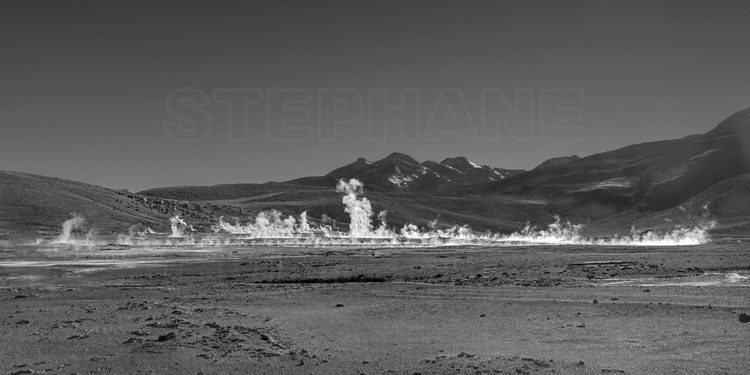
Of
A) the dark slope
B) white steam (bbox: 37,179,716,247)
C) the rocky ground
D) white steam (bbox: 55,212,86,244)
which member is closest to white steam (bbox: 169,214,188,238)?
white steam (bbox: 37,179,716,247)

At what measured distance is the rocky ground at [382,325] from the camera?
52.2 ft

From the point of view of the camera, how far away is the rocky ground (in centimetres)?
1590

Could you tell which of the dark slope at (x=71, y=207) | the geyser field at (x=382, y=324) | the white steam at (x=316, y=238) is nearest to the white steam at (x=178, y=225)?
the white steam at (x=316, y=238)

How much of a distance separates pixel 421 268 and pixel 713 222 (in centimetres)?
17648

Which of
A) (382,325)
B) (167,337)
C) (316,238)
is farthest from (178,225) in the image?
(167,337)

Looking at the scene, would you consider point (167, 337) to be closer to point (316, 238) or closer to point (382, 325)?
point (382, 325)

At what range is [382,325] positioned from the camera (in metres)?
21.8

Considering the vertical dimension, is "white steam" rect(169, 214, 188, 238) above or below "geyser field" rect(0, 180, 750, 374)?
above

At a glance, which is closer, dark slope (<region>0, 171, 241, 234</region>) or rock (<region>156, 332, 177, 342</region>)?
rock (<region>156, 332, 177, 342</region>)

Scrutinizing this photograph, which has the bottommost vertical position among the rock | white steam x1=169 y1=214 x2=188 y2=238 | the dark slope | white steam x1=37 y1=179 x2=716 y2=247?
the rock

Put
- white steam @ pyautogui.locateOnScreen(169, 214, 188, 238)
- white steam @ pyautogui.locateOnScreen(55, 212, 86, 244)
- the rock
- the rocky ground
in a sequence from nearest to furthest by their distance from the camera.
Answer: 1. the rocky ground
2. the rock
3. white steam @ pyautogui.locateOnScreen(55, 212, 86, 244)
4. white steam @ pyautogui.locateOnScreen(169, 214, 188, 238)

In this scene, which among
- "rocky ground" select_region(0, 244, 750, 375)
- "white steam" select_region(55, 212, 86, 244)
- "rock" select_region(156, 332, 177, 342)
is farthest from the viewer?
"white steam" select_region(55, 212, 86, 244)

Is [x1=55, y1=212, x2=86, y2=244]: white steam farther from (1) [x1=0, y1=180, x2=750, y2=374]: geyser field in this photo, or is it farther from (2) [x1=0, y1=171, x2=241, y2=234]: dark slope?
(1) [x1=0, y1=180, x2=750, y2=374]: geyser field

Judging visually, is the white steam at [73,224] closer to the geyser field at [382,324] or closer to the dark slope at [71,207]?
the dark slope at [71,207]
